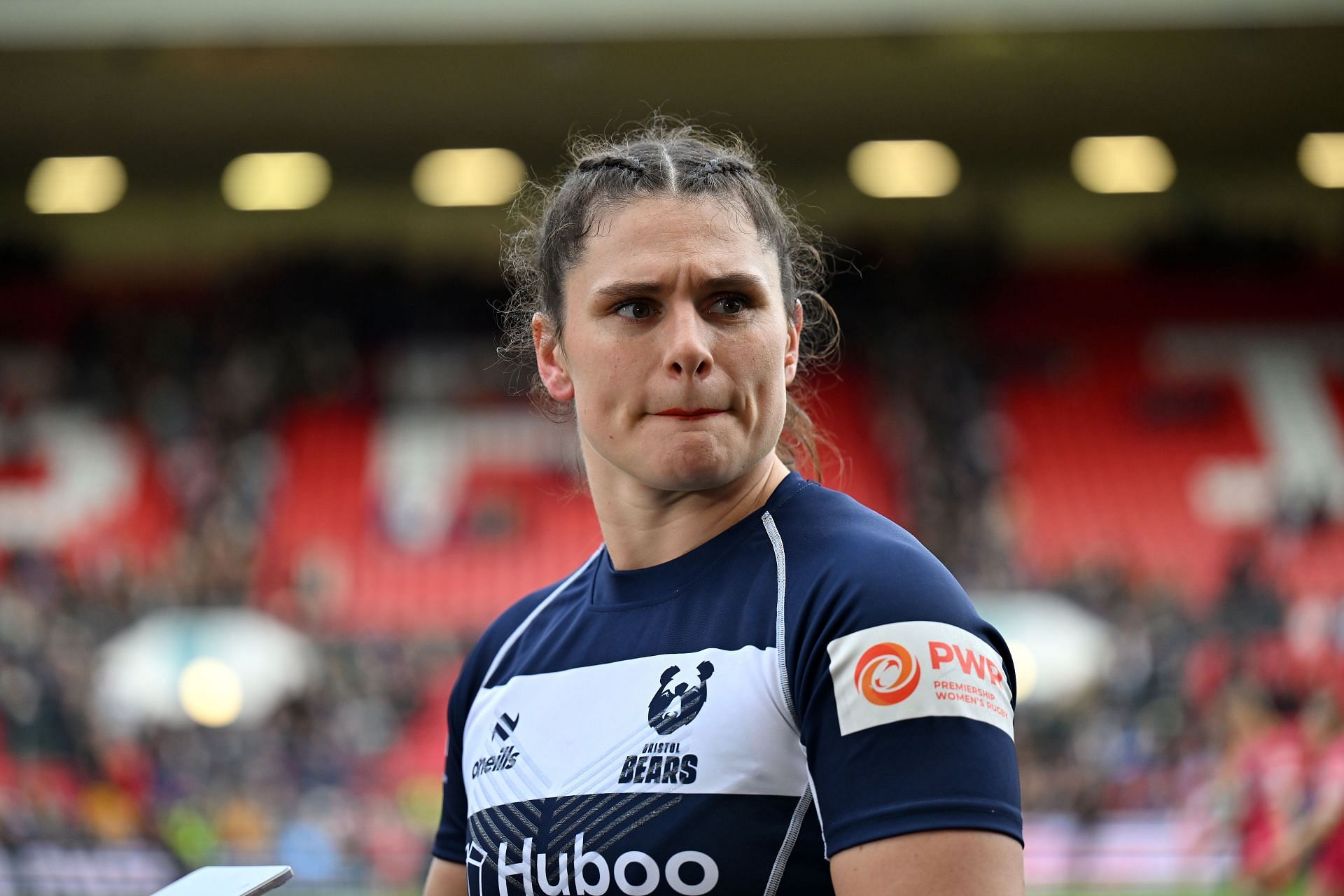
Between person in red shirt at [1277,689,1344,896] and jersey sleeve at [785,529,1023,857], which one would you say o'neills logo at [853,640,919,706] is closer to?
jersey sleeve at [785,529,1023,857]

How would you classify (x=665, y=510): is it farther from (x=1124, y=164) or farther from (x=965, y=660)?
(x=1124, y=164)

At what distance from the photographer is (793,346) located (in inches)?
64.3

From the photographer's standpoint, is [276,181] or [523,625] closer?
[523,625]

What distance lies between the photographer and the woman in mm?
1200

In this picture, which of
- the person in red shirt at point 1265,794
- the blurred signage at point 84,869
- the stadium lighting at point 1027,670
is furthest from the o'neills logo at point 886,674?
the stadium lighting at point 1027,670

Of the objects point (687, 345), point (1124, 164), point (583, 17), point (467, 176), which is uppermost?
point (467, 176)

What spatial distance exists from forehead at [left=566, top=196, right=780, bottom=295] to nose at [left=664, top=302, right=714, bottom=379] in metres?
0.04

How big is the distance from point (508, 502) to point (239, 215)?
500cm

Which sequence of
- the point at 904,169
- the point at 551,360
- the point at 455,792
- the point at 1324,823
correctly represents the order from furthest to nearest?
the point at 904,169 → the point at 1324,823 → the point at 455,792 → the point at 551,360

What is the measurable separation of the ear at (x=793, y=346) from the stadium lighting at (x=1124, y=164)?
→ 44.1 feet

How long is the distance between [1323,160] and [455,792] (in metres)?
14.8

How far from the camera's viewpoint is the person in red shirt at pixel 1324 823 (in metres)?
5.58

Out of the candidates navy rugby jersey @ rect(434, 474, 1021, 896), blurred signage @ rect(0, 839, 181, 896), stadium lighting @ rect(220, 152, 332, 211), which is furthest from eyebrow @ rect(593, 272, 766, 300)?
stadium lighting @ rect(220, 152, 332, 211)

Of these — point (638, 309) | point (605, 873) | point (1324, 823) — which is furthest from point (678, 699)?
point (1324, 823)
